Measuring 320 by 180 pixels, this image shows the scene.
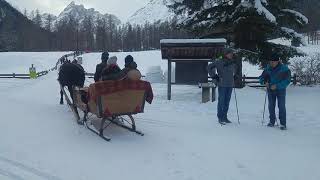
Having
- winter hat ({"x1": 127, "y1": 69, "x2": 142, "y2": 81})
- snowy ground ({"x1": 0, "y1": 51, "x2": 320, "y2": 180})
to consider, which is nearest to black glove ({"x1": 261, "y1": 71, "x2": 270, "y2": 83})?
snowy ground ({"x1": 0, "y1": 51, "x2": 320, "y2": 180})

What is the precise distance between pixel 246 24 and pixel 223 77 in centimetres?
885

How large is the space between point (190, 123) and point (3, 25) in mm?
99103

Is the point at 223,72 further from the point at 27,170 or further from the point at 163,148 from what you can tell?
the point at 27,170

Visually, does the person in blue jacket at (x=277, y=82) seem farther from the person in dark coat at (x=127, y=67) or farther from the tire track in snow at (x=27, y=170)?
the tire track in snow at (x=27, y=170)

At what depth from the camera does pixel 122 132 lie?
991 cm

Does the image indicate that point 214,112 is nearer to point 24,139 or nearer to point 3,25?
point 24,139

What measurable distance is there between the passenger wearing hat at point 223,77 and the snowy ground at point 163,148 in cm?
48

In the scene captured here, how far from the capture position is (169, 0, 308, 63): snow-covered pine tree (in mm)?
19203

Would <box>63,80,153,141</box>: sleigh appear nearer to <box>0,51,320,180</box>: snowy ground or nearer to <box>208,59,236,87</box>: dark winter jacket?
<box>0,51,320,180</box>: snowy ground

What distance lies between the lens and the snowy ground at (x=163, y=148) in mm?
7293

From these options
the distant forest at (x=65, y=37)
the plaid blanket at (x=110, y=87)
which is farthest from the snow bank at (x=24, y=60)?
the plaid blanket at (x=110, y=87)

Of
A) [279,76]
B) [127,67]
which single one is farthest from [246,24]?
[127,67]

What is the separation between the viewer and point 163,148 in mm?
Result: 8727

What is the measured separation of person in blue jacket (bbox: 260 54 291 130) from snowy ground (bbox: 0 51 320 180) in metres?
0.45
